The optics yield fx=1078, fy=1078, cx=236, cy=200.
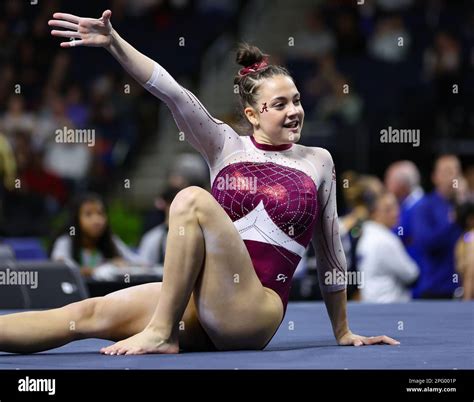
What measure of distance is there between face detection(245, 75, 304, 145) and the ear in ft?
0.10

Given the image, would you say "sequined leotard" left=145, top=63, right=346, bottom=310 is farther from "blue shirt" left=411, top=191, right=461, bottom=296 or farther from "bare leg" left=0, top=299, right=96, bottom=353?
"blue shirt" left=411, top=191, right=461, bottom=296

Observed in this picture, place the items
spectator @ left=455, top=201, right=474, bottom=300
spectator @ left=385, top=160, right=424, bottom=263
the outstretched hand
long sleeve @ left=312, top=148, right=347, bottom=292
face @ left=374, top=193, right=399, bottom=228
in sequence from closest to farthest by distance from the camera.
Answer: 1. the outstretched hand
2. long sleeve @ left=312, top=148, right=347, bottom=292
3. spectator @ left=455, top=201, right=474, bottom=300
4. face @ left=374, top=193, right=399, bottom=228
5. spectator @ left=385, top=160, right=424, bottom=263

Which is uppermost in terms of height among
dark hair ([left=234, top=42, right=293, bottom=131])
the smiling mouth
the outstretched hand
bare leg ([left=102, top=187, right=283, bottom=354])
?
the outstretched hand

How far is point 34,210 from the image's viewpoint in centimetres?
975

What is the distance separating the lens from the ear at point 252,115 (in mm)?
3973

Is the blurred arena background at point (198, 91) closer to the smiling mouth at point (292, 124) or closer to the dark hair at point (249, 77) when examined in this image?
the dark hair at point (249, 77)

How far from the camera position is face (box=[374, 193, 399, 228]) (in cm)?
758

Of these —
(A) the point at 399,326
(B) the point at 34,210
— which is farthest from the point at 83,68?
(A) the point at 399,326

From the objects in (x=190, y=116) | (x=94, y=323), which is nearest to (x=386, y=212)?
(x=190, y=116)

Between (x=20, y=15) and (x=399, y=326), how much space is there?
8.42 metres

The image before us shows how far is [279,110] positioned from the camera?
153 inches

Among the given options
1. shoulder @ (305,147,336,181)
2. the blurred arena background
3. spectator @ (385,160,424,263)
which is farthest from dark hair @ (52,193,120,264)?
shoulder @ (305,147,336,181)
